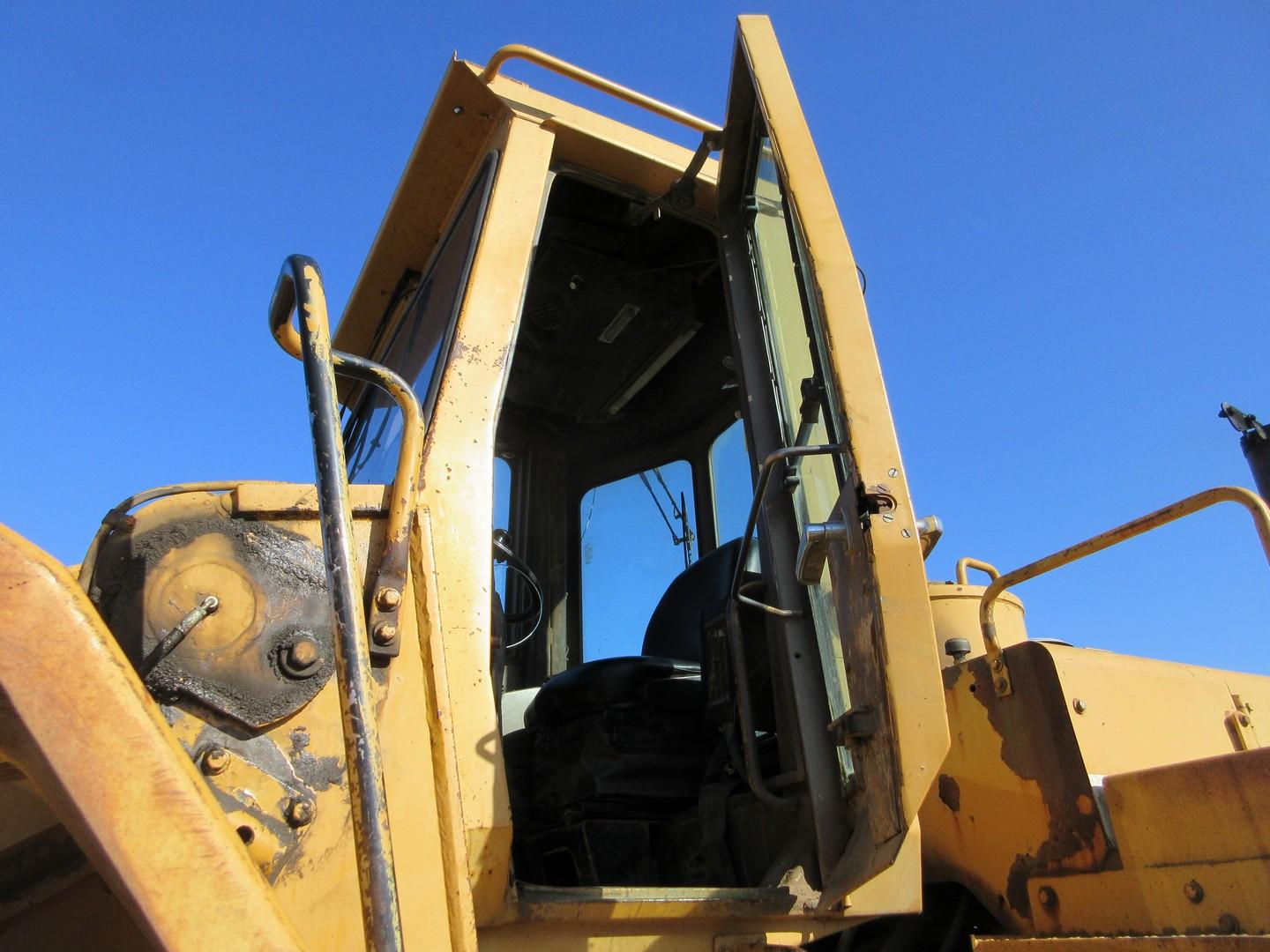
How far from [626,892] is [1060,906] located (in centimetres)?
97

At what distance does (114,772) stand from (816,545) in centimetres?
120

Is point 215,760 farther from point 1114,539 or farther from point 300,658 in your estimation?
point 1114,539

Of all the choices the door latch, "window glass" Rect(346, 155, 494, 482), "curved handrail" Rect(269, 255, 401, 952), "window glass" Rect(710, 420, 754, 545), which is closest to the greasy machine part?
"curved handrail" Rect(269, 255, 401, 952)

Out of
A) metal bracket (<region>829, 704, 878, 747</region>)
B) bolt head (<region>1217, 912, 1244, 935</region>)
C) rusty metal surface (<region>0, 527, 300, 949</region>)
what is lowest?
bolt head (<region>1217, 912, 1244, 935</region>)

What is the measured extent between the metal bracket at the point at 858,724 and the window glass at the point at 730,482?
46.4 inches

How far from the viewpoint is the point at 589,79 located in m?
2.38

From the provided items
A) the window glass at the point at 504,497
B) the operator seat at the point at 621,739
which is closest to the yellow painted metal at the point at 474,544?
the operator seat at the point at 621,739

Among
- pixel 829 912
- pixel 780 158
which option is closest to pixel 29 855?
pixel 829 912

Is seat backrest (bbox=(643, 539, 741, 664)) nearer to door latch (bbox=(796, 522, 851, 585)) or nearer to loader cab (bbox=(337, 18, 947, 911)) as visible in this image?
loader cab (bbox=(337, 18, 947, 911))

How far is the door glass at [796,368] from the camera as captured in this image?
1931 millimetres

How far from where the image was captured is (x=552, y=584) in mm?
3475

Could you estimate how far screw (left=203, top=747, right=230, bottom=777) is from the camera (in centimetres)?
119

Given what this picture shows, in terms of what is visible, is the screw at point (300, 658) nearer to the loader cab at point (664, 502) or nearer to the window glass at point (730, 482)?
the loader cab at point (664, 502)

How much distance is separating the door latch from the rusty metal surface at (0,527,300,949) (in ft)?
3.46
